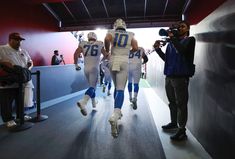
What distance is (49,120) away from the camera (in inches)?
139

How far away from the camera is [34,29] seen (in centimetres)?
621

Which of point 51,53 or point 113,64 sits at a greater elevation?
point 51,53

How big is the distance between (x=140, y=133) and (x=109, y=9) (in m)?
4.93

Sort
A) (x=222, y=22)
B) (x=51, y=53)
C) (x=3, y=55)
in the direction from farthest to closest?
A: (x=51, y=53)
(x=3, y=55)
(x=222, y=22)

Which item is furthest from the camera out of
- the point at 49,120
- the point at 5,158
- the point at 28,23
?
the point at 28,23

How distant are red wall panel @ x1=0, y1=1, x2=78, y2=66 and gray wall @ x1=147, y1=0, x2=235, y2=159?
4382mm

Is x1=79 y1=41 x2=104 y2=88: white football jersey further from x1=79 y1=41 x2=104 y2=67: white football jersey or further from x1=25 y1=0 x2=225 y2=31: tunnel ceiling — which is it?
x1=25 y1=0 x2=225 y2=31: tunnel ceiling

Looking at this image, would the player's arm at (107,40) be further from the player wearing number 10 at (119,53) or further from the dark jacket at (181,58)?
the dark jacket at (181,58)

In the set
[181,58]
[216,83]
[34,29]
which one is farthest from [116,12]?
[216,83]

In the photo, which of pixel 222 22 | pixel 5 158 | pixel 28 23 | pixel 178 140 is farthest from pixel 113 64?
pixel 28 23

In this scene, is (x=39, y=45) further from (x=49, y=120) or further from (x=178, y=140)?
(x=178, y=140)

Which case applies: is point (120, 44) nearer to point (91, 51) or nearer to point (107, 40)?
point (107, 40)

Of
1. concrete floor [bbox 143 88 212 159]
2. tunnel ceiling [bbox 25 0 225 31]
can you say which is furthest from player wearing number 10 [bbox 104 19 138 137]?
tunnel ceiling [bbox 25 0 225 31]

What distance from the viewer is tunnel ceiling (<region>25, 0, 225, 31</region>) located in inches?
243
